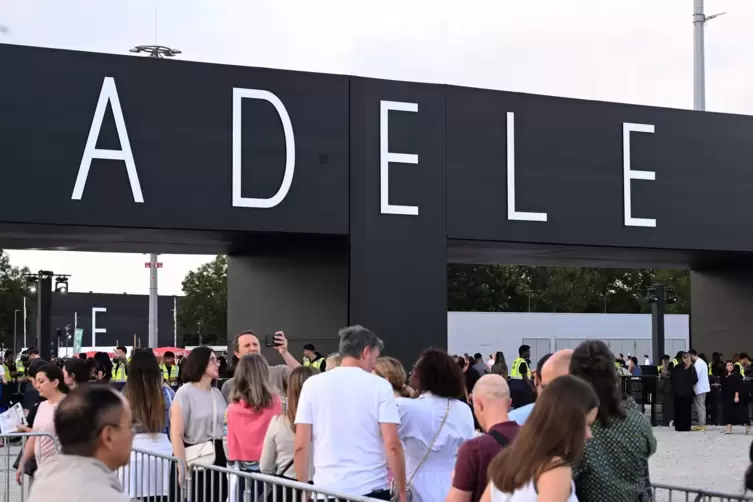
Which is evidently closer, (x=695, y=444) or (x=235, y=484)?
(x=235, y=484)

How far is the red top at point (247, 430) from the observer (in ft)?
25.7

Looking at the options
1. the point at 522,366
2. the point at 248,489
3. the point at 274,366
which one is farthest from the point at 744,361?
the point at 248,489

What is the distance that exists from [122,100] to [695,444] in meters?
11.5

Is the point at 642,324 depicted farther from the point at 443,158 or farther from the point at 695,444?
the point at 443,158

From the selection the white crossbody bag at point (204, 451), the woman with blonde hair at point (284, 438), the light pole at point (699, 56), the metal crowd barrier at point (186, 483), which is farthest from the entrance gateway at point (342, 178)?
the woman with blonde hair at point (284, 438)

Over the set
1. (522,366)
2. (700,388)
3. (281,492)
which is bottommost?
(700,388)

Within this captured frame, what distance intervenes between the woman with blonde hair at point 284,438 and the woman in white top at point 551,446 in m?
3.30

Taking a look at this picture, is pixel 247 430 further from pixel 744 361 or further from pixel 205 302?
pixel 205 302

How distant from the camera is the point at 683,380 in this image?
2212 cm

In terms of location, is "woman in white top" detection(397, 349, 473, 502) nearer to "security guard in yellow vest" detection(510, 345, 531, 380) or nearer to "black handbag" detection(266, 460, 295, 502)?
"black handbag" detection(266, 460, 295, 502)

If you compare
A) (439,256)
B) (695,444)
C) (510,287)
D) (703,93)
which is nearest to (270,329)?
(439,256)

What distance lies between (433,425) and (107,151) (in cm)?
1075

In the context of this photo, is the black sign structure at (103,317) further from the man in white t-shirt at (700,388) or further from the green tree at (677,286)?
the man in white t-shirt at (700,388)

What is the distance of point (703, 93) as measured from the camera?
2741 centimetres
